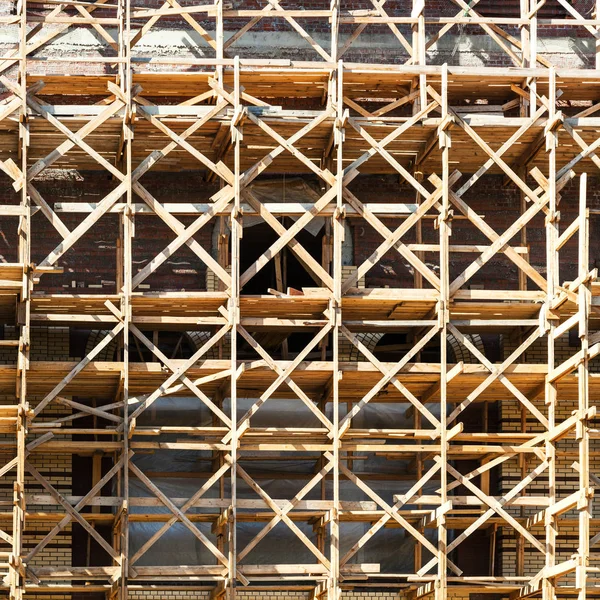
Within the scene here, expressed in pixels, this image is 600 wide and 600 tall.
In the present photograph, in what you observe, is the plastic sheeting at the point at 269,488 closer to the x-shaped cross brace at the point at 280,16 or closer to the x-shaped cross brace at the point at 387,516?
the x-shaped cross brace at the point at 387,516

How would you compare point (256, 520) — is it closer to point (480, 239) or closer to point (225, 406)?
point (225, 406)

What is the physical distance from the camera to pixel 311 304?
21531 millimetres

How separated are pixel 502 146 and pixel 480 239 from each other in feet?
6.61

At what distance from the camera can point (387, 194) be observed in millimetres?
23734

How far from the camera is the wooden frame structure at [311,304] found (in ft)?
69.0

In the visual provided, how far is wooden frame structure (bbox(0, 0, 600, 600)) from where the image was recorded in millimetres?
21031

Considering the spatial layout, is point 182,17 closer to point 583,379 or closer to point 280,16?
point 280,16

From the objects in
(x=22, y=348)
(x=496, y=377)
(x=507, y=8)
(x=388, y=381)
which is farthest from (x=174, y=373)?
(x=507, y=8)

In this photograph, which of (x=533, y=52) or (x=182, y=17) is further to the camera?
(x=182, y=17)

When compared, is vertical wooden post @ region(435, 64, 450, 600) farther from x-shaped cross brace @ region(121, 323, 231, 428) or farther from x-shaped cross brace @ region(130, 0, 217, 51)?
x-shaped cross brace @ region(130, 0, 217, 51)

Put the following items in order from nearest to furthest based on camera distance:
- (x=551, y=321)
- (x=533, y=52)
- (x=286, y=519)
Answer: (x=286, y=519) → (x=551, y=321) → (x=533, y=52)

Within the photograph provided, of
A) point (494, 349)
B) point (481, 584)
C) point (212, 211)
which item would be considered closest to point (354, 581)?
point (481, 584)

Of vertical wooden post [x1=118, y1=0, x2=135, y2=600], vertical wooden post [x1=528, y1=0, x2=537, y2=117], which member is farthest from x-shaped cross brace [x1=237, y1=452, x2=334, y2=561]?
vertical wooden post [x1=528, y1=0, x2=537, y2=117]

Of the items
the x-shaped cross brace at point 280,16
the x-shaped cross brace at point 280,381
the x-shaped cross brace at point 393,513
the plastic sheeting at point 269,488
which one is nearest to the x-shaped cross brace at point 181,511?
the x-shaped cross brace at point 280,381
